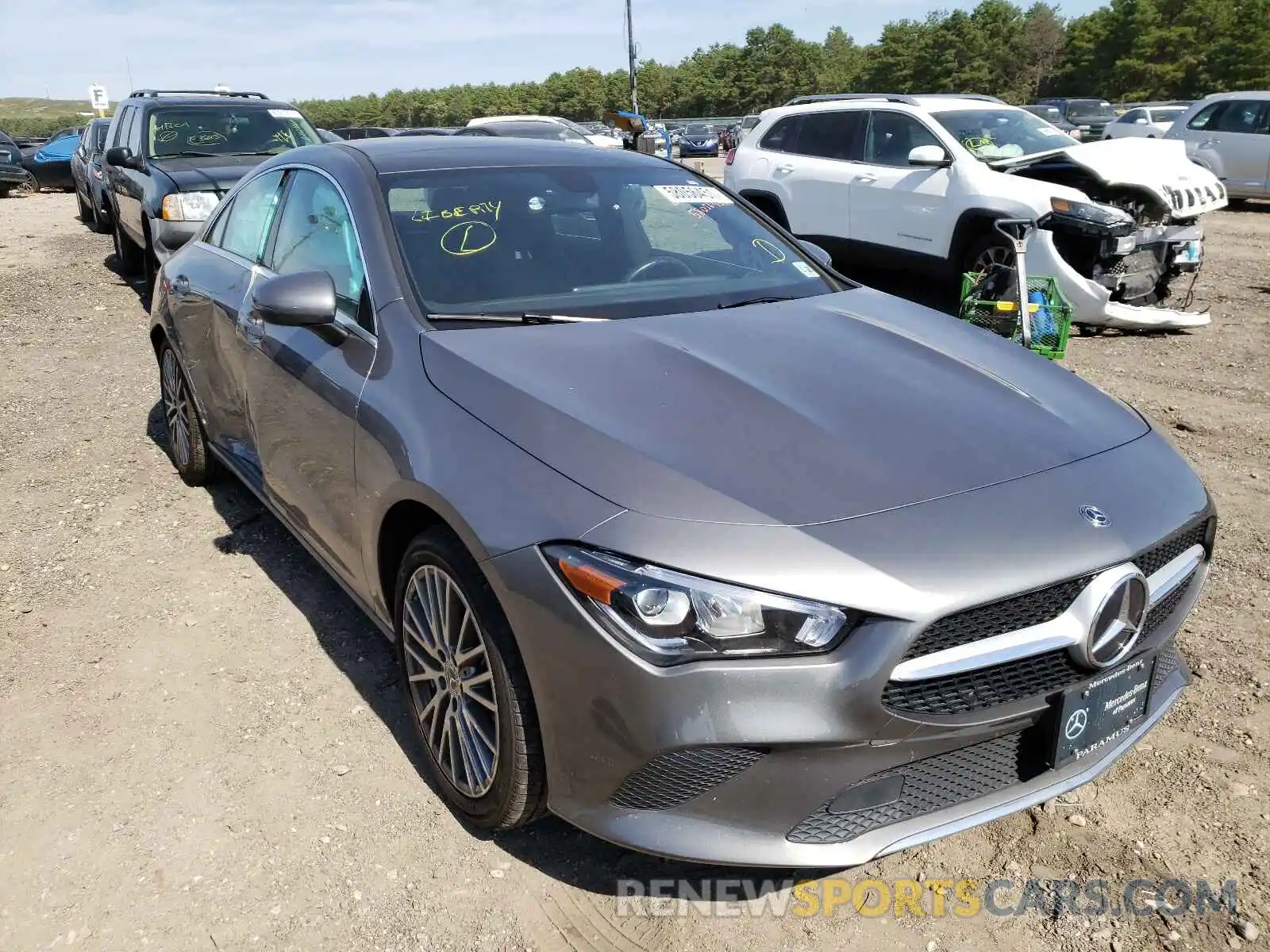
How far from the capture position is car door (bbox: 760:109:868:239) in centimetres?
943

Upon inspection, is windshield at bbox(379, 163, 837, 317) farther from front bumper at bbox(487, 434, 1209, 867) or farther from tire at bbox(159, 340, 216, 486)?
tire at bbox(159, 340, 216, 486)

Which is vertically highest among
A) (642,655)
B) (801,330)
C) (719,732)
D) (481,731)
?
(801,330)

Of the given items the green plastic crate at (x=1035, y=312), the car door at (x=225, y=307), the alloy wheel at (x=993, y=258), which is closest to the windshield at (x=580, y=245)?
the car door at (x=225, y=307)

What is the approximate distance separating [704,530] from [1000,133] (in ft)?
27.1

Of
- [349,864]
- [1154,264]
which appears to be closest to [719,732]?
[349,864]

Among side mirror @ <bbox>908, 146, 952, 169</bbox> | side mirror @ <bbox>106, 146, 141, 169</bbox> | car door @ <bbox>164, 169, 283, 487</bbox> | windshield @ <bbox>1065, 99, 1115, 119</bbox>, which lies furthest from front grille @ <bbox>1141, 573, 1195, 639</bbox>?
windshield @ <bbox>1065, 99, 1115, 119</bbox>

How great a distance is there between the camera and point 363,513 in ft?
9.32

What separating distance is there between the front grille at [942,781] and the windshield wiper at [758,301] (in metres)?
1.61

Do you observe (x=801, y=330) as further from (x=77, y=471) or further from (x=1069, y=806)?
(x=77, y=471)

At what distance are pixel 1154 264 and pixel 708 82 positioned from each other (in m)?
83.2

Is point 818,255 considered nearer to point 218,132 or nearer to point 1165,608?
point 1165,608

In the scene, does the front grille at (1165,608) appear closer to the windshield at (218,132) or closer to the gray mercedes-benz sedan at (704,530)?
the gray mercedes-benz sedan at (704,530)

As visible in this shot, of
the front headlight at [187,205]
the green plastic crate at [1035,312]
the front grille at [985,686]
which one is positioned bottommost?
the green plastic crate at [1035,312]

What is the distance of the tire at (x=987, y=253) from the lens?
7902 millimetres
